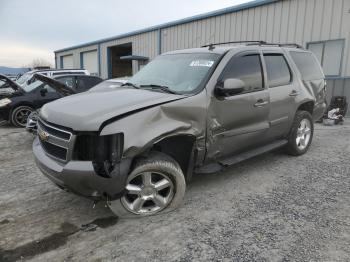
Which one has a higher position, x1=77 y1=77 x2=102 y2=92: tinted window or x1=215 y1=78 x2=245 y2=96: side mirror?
x1=215 y1=78 x2=245 y2=96: side mirror

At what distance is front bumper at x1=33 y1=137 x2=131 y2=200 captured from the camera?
289 cm

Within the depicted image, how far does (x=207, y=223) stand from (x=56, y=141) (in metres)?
1.75

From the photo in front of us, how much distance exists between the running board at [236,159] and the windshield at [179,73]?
0.96 meters

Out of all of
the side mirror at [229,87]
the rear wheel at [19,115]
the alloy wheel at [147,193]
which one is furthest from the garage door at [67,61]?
the alloy wheel at [147,193]

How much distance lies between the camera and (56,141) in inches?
125

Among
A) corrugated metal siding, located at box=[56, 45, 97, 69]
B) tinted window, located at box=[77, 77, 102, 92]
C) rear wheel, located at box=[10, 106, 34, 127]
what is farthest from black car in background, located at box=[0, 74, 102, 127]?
corrugated metal siding, located at box=[56, 45, 97, 69]

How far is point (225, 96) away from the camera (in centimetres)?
388

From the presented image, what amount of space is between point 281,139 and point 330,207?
5.91 ft

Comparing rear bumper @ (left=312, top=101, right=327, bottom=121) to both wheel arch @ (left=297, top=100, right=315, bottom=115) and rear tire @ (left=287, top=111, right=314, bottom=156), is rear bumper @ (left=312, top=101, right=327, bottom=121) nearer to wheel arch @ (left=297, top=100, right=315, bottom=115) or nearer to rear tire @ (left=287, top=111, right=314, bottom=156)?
wheel arch @ (left=297, top=100, right=315, bottom=115)

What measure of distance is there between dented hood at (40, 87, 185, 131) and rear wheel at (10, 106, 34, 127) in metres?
6.30

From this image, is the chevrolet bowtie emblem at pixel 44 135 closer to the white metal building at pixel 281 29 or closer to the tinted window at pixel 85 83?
the tinted window at pixel 85 83

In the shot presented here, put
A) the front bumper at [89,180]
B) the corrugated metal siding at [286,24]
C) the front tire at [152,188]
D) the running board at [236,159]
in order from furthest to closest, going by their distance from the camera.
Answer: the corrugated metal siding at [286,24] < the running board at [236,159] < the front tire at [152,188] < the front bumper at [89,180]

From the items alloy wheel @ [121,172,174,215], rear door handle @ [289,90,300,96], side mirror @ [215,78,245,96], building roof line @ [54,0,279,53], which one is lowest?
alloy wheel @ [121,172,174,215]

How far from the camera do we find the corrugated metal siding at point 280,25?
10320 millimetres
